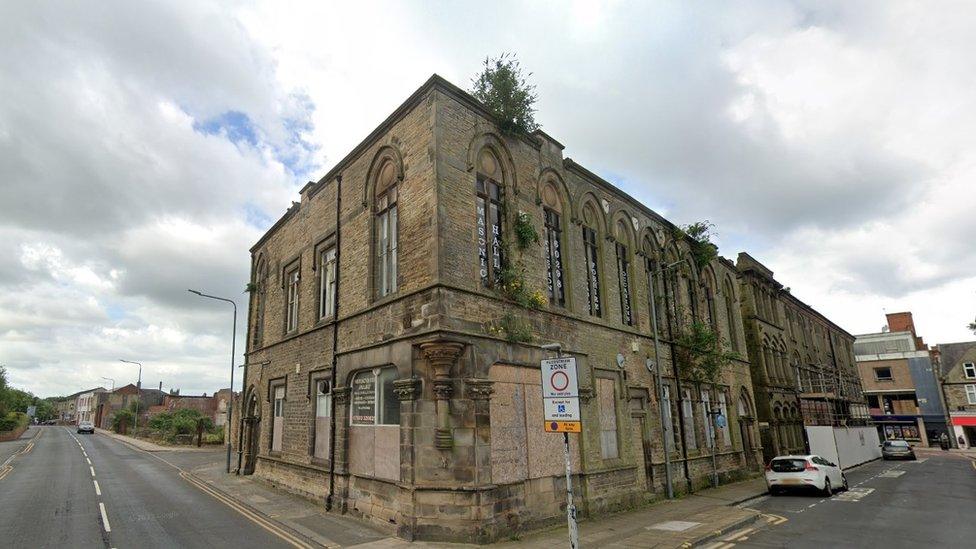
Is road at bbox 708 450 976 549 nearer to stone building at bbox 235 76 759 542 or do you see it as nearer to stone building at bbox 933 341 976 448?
stone building at bbox 235 76 759 542

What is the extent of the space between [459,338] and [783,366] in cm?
3175

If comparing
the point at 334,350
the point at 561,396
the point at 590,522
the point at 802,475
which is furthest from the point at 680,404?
the point at 561,396

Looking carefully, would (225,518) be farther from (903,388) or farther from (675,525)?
(903,388)

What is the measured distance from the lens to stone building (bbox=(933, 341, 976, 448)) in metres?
51.6

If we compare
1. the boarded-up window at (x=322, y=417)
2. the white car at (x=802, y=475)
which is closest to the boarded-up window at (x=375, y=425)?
the boarded-up window at (x=322, y=417)

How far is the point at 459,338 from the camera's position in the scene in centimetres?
1102

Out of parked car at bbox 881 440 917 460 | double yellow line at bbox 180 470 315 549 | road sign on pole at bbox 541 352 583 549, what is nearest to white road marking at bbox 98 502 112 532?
double yellow line at bbox 180 470 315 549

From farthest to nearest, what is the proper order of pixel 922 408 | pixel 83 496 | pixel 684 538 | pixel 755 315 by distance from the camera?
1. pixel 922 408
2. pixel 755 315
3. pixel 83 496
4. pixel 684 538

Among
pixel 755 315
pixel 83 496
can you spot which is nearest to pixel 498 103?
pixel 83 496

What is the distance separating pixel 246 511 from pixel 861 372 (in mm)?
71780

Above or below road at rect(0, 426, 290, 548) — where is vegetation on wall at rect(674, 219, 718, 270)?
above

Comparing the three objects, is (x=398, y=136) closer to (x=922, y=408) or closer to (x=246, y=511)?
(x=246, y=511)

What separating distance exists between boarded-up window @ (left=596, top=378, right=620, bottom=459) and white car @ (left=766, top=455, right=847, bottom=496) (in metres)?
7.64

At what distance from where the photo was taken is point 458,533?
32.9ft
